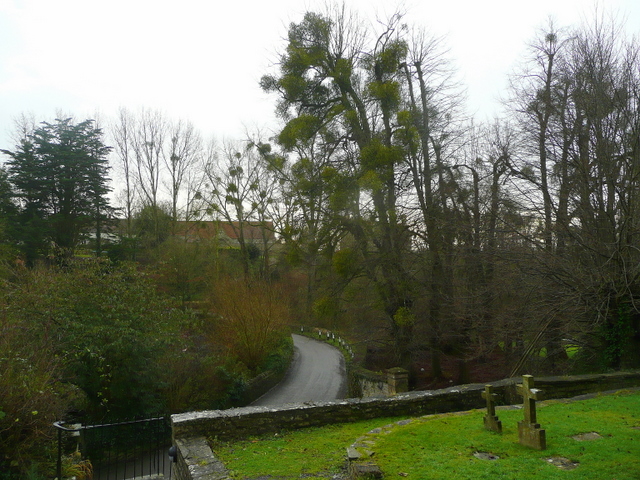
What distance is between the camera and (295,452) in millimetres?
Answer: 6750

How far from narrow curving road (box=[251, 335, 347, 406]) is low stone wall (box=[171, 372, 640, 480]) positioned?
27.3ft

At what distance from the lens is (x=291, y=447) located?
7.01 meters

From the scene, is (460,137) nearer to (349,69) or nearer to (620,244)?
(349,69)

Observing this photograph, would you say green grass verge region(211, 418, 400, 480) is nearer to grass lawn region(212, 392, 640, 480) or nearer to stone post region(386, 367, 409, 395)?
A: grass lawn region(212, 392, 640, 480)

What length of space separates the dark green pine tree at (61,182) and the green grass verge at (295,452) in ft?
70.9

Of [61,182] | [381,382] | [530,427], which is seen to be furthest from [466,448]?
[61,182]

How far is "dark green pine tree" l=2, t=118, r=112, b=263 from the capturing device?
2530 cm

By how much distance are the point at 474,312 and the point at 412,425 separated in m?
7.00

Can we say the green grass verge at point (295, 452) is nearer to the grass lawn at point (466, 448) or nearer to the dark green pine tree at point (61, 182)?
the grass lawn at point (466, 448)

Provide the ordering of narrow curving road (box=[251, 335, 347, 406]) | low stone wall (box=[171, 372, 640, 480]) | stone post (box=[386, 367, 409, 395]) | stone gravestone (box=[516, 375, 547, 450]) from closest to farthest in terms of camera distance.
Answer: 1. stone gravestone (box=[516, 375, 547, 450])
2. low stone wall (box=[171, 372, 640, 480])
3. stone post (box=[386, 367, 409, 395])
4. narrow curving road (box=[251, 335, 347, 406])

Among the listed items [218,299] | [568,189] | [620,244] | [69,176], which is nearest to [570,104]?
[568,189]

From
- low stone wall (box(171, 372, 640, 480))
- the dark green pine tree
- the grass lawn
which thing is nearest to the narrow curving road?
low stone wall (box(171, 372, 640, 480))

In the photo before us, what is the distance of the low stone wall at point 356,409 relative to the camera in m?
7.49

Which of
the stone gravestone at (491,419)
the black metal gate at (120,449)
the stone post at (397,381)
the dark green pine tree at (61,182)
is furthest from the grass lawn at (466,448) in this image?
the dark green pine tree at (61,182)
